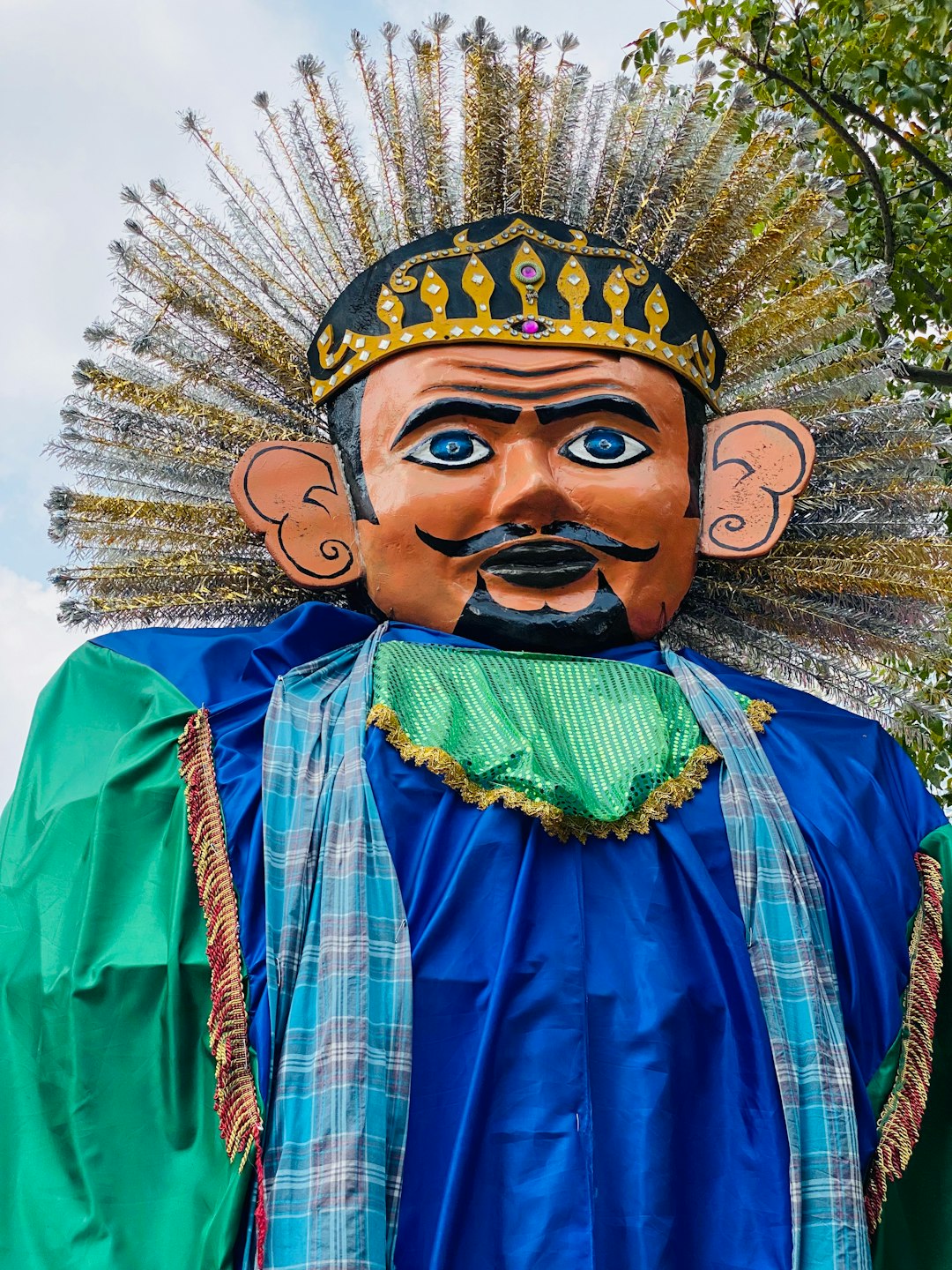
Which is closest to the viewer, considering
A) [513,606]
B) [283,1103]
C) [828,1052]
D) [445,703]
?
[283,1103]

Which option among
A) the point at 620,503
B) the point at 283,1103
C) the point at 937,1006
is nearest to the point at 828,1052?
the point at 937,1006

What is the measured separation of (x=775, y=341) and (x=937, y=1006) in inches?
58.9

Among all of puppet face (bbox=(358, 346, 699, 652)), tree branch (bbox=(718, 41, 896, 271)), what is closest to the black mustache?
puppet face (bbox=(358, 346, 699, 652))

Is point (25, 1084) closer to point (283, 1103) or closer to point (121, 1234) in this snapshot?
point (121, 1234)

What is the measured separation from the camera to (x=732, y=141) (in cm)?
335

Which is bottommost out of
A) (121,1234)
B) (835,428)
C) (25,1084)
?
(121,1234)

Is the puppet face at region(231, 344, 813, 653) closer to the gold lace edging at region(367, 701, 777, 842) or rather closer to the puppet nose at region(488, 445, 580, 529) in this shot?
the puppet nose at region(488, 445, 580, 529)

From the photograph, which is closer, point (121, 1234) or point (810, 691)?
point (121, 1234)

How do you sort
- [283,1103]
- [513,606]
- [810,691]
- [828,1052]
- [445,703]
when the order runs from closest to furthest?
[283,1103]
[828,1052]
[445,703]
[513,606]
[810,691]

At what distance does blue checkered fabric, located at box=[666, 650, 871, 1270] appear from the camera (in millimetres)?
2184

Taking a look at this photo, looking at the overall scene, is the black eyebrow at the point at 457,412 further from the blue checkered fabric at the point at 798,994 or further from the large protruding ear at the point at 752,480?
the blue checkered fabric at the point at 798,994

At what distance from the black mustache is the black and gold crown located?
0.38 meters

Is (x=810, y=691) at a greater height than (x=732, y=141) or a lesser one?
lesser

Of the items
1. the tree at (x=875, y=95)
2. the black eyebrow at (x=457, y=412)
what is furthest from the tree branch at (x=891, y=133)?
the black eyebrow at (x=457, y=412)
